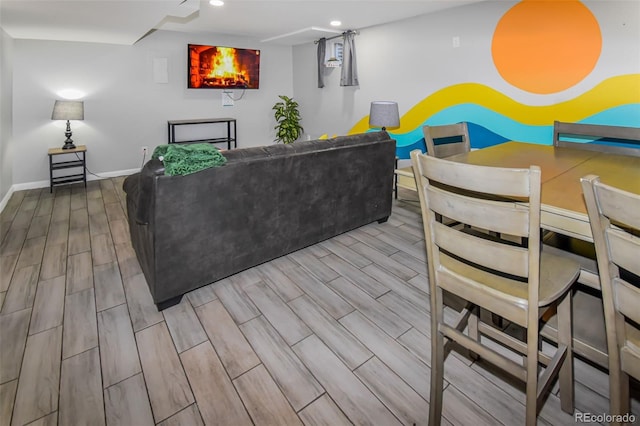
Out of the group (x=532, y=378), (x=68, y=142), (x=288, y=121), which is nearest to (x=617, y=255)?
(x=532, y=378)

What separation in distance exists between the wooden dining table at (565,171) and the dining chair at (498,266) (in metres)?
0.16

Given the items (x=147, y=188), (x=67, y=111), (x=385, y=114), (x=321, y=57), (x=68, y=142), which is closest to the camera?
(x=147, y=188)

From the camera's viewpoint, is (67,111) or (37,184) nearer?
(67,111)

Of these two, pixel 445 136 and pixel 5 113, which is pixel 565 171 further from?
pixel 5 113

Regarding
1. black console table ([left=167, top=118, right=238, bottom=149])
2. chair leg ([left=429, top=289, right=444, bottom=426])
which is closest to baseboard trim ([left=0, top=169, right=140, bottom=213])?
black console table ([left=167, top=118, right=238, bottom=149])

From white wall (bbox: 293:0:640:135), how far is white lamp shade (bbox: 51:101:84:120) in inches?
141

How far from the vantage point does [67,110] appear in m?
4.29

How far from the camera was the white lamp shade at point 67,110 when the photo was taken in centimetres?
424

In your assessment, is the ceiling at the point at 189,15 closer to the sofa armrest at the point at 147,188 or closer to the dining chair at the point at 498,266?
the sofa armrest at the point at 147,188

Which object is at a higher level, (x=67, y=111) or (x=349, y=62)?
(x=349, y=62)

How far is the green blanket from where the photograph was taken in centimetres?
184

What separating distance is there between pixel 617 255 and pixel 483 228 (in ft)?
1.02

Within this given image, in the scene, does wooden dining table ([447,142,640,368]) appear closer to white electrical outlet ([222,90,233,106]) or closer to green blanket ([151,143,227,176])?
green blanket ([151,143,227,176])

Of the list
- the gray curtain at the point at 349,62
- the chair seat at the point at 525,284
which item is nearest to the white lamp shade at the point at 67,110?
the gray curtain at the point at 349,62
